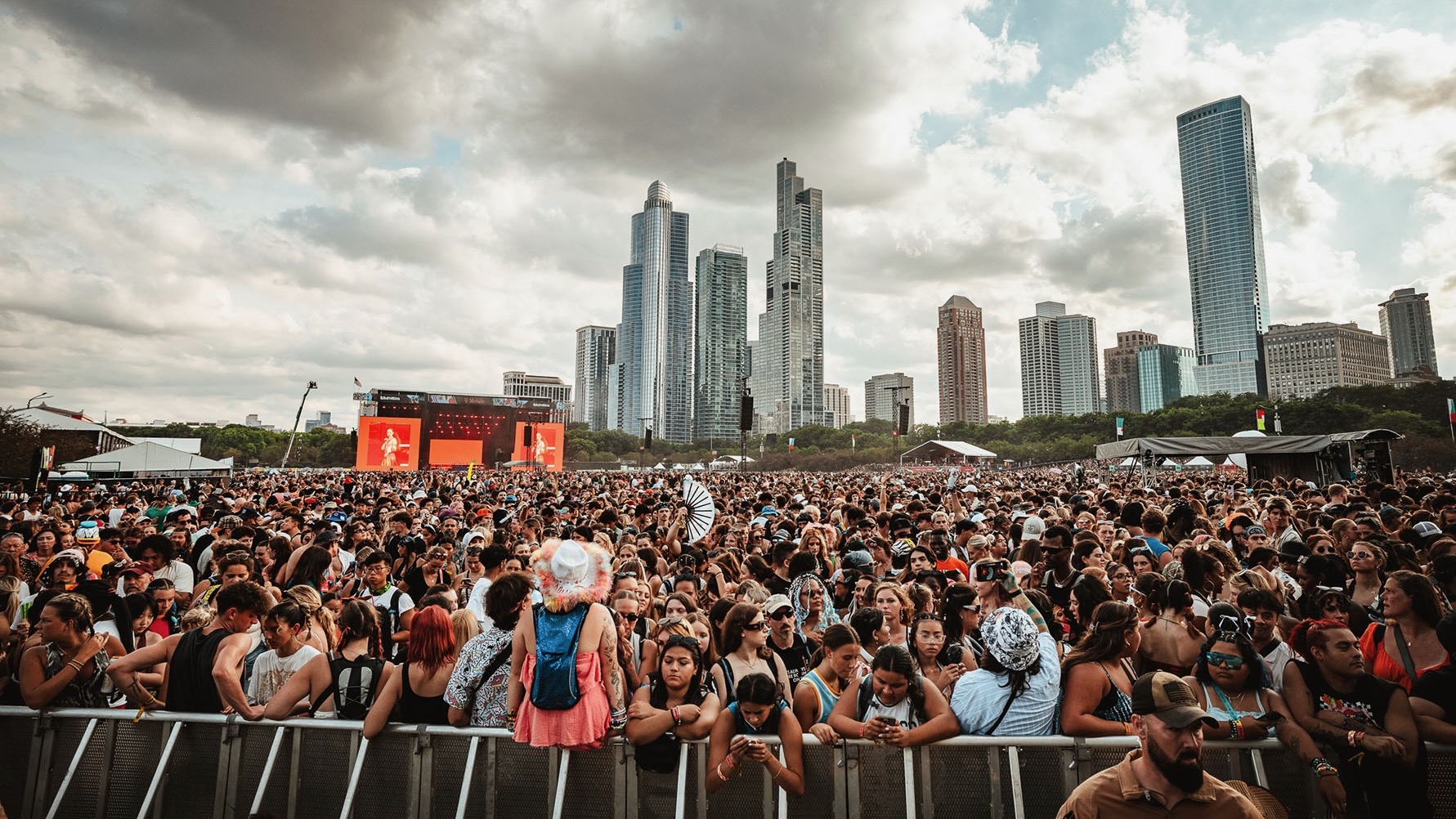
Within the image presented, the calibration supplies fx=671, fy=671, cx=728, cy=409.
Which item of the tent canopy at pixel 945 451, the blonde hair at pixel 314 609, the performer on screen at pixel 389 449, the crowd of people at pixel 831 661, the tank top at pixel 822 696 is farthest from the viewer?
the tent canopy at pixel 945 451

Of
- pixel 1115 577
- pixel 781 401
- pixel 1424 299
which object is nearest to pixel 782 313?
pixel 781 401

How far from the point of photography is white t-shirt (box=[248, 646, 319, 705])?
3.93 metres

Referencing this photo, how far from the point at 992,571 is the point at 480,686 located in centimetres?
365

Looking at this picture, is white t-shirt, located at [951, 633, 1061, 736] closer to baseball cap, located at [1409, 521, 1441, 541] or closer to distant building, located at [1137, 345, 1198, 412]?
baseball cap, located at [1409, 521, 1441, 541]

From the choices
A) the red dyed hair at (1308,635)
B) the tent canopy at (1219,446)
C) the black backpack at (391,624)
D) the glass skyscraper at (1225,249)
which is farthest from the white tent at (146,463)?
the glass skyscraper at (1225,249)

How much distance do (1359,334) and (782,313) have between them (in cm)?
11618

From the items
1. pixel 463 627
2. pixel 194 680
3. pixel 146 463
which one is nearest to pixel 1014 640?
pixel 463 627

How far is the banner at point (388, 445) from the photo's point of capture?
195 ft

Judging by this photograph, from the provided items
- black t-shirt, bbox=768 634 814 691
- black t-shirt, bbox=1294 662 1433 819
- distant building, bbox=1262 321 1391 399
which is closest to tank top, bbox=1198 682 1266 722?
black t-shirt, bbox=1294 662 1433 819

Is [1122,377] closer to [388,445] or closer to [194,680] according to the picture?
[388,445]

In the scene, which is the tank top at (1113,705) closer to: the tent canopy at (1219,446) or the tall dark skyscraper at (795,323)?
the tent canopy at (1219,446)

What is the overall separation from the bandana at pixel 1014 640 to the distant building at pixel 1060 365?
19363 cm

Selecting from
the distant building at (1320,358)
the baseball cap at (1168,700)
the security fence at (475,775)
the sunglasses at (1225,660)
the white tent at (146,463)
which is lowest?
the security fence at (475,775)

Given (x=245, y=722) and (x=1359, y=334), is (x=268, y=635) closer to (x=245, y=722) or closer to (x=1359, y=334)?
(x=245, y=722)
